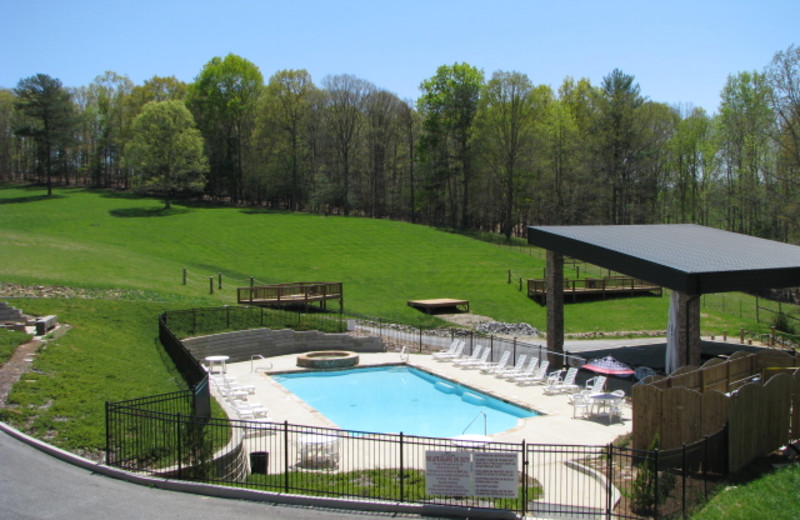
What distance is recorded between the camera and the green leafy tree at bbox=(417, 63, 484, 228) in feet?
231

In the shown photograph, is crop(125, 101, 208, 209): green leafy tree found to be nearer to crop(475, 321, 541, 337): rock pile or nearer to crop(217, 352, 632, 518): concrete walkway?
crop(475, 321, 541, 337): rock pile

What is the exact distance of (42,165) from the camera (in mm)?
82000

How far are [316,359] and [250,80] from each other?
2478 inches

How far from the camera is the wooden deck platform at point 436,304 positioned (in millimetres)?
37753

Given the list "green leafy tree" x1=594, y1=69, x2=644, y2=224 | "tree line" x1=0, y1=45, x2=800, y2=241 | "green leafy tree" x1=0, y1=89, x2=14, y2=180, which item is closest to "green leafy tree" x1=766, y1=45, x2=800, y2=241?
"tree line" x1=0, y1=45, x2=800, y2=241

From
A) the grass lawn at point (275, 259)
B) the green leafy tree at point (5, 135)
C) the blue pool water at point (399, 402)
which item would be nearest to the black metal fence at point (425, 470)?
the blue pool water at point (399, 402)

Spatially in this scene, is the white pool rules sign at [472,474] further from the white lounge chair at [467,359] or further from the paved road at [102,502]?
the white lounge chair at [467,359]

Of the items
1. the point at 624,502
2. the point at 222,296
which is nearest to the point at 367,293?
the point at 222,296

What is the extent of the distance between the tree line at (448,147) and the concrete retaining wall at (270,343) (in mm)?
32625

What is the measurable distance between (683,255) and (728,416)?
338 inches

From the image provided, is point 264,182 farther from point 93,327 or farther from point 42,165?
point 93,327

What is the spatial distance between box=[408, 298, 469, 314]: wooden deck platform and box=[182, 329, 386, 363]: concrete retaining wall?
7.18 m

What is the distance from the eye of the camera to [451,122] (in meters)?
70.9

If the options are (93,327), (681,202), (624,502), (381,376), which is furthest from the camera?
(681,202)
